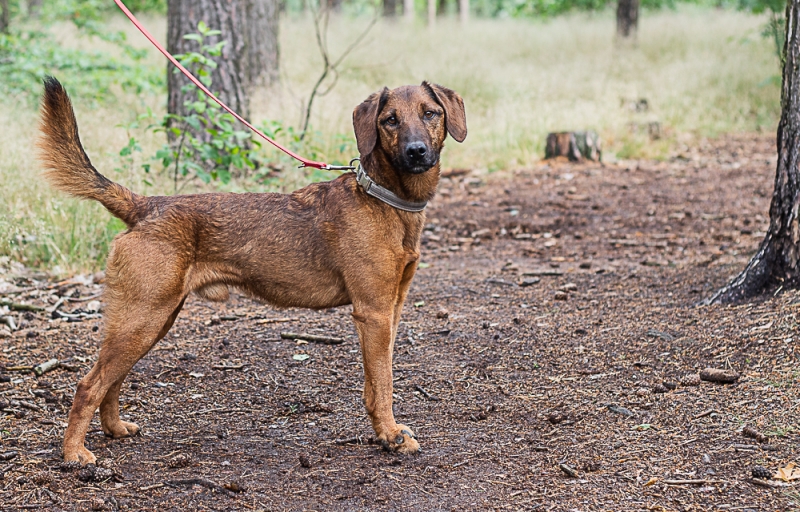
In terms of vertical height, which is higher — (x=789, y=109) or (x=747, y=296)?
(x=789, y=109)

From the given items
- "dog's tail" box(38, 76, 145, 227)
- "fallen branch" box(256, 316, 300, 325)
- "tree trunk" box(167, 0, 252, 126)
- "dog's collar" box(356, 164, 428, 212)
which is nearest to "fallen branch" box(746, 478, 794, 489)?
"dog's collar" box(356, 164, 428, 212)

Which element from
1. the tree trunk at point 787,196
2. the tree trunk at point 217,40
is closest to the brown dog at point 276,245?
the tree trunk at point 787,196

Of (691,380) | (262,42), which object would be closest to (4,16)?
(262,42)

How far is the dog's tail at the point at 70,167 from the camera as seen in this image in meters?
3.78

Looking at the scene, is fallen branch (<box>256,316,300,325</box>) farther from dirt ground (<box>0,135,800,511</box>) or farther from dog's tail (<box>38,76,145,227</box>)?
dog's tail (<box>38,76,145,227</box>)

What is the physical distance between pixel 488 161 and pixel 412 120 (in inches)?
310

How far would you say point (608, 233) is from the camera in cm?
829

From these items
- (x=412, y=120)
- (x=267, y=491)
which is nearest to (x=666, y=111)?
(x=412, y=120)

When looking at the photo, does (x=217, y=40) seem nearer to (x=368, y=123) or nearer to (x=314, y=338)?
(x=314, y=338)

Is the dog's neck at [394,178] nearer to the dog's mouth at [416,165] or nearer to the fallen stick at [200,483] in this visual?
the dog's mouth at [416,165]

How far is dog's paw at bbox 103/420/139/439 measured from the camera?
13.0 ft

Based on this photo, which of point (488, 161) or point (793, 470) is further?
point (488, 161)

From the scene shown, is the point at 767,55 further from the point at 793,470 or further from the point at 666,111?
the point at 793,470

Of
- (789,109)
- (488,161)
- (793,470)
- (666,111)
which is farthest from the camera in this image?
(666,111)
